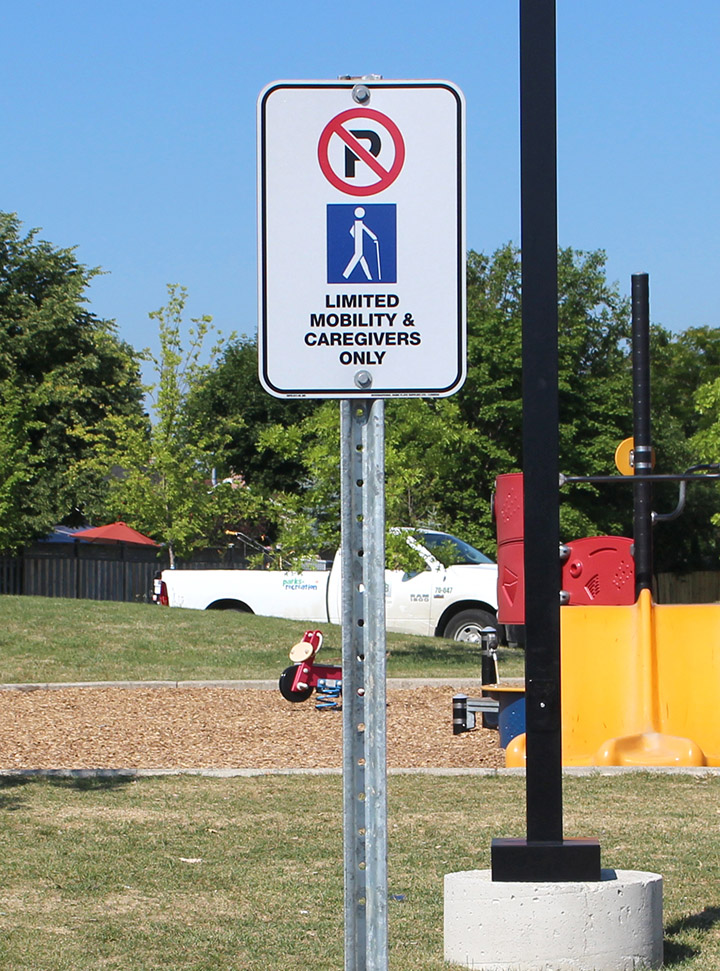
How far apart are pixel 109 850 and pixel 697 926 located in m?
2.90

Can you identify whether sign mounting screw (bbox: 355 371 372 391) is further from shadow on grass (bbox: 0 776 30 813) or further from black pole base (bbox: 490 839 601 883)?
shadow on grass (bbox: 0 776 30 813)

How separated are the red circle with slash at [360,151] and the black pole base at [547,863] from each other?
8.36 feet

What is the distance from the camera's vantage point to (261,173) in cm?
293

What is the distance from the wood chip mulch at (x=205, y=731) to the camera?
10055 mm

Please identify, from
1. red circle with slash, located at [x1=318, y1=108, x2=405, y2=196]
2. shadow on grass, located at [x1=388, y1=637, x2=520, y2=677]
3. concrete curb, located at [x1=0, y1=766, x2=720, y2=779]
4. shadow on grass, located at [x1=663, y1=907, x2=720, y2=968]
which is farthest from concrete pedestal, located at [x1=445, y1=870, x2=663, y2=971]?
shadow on grass, located at [x1=388, y1=637, x2=520, y2=677]

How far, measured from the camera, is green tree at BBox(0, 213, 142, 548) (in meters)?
47.2

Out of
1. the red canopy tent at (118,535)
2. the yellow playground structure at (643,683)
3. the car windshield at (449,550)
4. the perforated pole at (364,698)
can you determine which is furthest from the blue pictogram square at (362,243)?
the red canopy tent at (118,535)

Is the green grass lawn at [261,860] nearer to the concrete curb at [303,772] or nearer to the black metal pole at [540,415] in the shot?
the concrete curb at [303,772]

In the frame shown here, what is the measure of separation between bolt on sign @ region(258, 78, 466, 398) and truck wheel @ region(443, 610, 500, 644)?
1860 cm

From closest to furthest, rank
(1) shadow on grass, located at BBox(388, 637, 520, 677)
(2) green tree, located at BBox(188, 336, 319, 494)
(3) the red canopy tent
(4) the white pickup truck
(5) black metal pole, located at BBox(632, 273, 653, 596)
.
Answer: (5) black metal pole, located at BBox(632, 273, 653, 596) → (1) shadow on grass, located at BBox(388, 637, 520, 677) → (4) the white pickup truck → (3) the red canopy tent → (2) green tree, located at BBox(188, 336, 319, 494)

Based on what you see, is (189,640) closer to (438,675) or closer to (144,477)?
(438,675)

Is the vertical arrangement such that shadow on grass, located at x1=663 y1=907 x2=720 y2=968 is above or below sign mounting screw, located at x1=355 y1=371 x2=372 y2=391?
below

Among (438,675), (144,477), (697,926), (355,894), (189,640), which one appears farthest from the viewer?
(144,477)

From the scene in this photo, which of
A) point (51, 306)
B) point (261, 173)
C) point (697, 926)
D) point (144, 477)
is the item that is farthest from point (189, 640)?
point (51, 306)
